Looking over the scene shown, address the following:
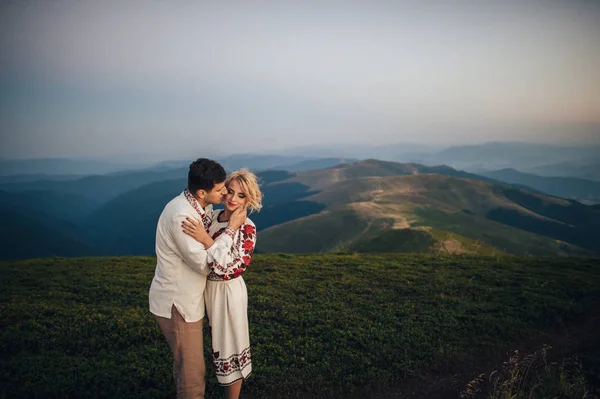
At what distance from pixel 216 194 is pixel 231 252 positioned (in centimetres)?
85

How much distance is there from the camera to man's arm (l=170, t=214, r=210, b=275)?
4.28m

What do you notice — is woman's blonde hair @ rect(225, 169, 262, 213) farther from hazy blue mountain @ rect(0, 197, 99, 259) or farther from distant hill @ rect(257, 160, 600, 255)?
hazy blue mountain @ rect(0, 197, 99, 259)

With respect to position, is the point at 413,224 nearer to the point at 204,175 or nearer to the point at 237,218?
the point at 237,218

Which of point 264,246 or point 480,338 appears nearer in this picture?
point 480,338

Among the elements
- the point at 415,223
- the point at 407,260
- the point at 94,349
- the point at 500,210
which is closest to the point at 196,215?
the point at 94,349

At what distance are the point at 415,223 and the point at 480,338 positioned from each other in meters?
68.1

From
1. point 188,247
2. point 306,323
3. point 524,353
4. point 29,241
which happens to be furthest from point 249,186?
point 29,241

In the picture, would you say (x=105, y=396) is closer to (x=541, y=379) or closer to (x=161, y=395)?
(x=161, y=395)

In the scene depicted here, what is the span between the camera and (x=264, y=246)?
8338cm

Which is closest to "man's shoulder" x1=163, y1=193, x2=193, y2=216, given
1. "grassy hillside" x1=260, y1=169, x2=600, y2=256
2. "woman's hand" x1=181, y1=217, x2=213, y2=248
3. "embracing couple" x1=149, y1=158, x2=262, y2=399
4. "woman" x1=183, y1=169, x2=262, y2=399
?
"embracing couple" x1=149, y1=158, x2=262, y2=399

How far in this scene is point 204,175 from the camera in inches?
179

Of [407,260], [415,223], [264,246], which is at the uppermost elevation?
[407,260]

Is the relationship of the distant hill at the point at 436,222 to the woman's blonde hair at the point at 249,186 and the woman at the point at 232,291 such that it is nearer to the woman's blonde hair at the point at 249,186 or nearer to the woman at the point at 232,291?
the woman at the point at 232,291

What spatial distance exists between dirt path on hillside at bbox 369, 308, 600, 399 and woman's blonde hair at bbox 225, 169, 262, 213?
17.9ft
